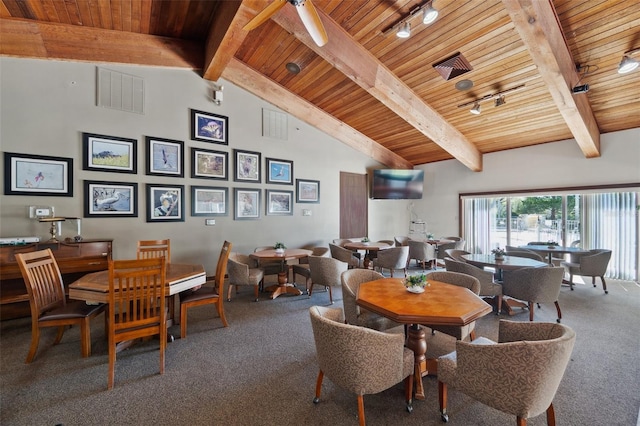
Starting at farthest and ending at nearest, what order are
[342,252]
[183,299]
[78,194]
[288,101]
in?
[288,101] < [342,252] < [78,194] < [183,299]

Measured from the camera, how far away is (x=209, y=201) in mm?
5414

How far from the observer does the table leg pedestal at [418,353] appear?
215 cm

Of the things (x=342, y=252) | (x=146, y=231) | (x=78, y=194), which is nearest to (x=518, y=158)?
(x=342, y=252)

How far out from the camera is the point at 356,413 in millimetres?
1986

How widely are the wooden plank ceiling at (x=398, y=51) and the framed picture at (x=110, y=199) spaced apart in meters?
2.01

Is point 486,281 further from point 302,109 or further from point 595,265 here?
point 302,109

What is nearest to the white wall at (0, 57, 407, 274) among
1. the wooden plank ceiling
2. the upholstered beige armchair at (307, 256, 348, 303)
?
the wooden plank ceiling

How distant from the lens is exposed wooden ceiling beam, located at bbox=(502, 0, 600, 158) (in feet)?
10.2

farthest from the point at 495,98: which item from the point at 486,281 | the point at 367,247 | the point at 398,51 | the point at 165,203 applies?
the point at 165,203

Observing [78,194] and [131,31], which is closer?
[78,194]

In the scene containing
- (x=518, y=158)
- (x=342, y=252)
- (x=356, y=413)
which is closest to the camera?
(x=356, y=413)

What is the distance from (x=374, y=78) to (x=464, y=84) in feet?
5.42

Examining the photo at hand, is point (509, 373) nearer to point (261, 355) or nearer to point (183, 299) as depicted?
point (261, 355)

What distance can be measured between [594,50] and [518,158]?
10.7ft
